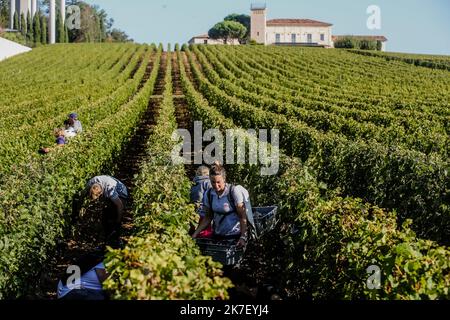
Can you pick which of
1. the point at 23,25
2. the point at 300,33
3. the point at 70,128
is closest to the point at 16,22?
the point at 23,25

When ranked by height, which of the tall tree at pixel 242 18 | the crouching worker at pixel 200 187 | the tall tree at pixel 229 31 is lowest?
the crouching worker at pixel 200 187

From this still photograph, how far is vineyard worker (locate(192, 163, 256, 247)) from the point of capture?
645 cm

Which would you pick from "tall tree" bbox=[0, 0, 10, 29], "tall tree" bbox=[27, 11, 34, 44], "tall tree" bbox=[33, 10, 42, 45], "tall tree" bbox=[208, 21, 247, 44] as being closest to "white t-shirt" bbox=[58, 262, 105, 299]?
"tall tree" bbox=[27, 11, 34, 44]

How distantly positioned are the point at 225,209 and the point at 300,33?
106523 mm

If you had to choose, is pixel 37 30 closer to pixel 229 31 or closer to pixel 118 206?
pixel 229 31

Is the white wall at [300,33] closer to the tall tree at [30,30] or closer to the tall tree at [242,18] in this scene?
the tall tree at [242,18]

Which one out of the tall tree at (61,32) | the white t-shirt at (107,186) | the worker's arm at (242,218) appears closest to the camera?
the worker's arm at (242,218)

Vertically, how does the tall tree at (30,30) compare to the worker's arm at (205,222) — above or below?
above

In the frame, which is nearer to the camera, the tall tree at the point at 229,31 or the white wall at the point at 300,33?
the white wall at the point at 300,33

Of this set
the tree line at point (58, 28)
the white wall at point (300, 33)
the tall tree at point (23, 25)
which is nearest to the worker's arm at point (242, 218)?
the tree line at point (58, 28)

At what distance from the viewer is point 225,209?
259 inches

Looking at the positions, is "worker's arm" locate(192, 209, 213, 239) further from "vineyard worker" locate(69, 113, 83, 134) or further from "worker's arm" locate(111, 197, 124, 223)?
"vineyard worker" locate(69, 113, 83, 134)

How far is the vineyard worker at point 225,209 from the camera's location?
21.2 ft

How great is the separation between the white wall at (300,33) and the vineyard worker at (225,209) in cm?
10436
